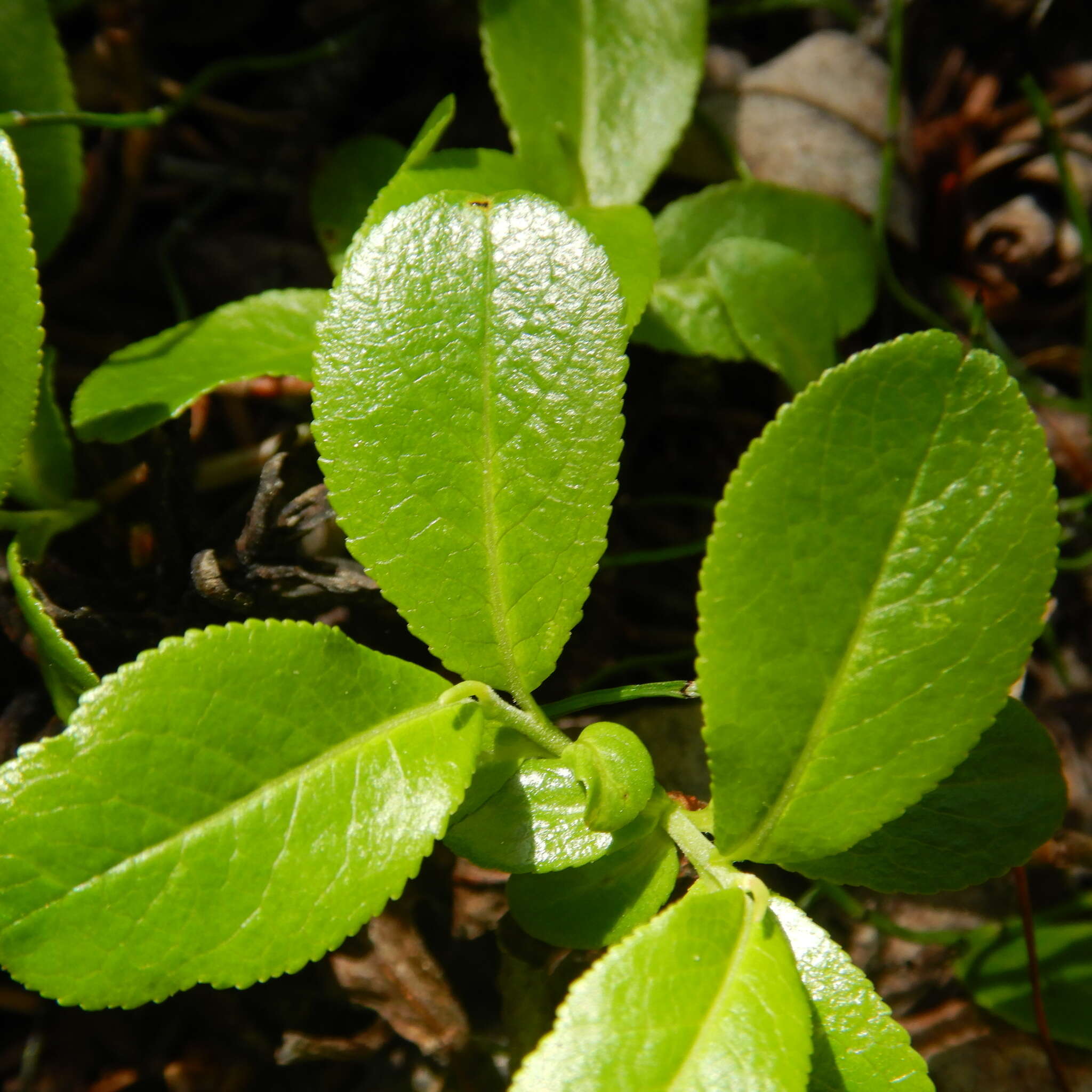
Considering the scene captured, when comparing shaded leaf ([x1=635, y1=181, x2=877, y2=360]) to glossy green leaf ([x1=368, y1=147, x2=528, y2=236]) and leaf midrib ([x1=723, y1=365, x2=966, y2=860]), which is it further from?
leaf midrib ([x1=723, y1=365, x2=966, y2=860])

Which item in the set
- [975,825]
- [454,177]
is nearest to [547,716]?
[975,825]

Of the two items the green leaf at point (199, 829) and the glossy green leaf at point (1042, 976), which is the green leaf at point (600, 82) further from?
the glossy green leaf at point (1042, 976)

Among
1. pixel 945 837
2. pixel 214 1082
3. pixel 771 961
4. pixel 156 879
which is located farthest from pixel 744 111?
pixel 214 1082

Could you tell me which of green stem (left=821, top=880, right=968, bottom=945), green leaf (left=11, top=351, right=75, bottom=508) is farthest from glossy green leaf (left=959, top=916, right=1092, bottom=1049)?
green leaf (left=11, top=351, right=75, bottom=508)

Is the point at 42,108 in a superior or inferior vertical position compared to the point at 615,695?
superior

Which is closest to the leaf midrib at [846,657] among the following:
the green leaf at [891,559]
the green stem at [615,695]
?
the green leaf at [891,559]

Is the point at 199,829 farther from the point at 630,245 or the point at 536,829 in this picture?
the point at 630,245
